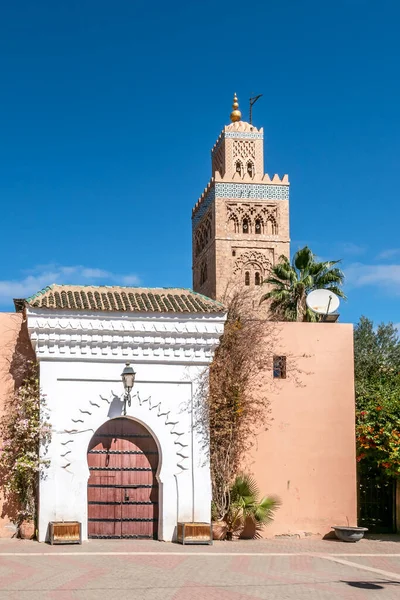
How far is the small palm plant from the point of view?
53.4ft

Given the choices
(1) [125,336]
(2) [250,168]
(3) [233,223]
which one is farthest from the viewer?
(2) [250,168]

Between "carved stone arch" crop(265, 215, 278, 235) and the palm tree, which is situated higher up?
"carved stone arch" crop(265, 215, 278, 235)

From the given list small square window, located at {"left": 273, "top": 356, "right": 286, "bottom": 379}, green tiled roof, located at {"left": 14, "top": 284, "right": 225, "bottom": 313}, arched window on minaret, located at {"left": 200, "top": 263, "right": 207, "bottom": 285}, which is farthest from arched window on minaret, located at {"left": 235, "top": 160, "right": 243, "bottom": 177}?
green tiled roof, located at {"left": 14, "top": 284, "right": 225, "bottom": 313}

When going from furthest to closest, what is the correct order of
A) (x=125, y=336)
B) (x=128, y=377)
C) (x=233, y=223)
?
(x=233, y=223)
(x=125, y=336)
(x=128, y=377)

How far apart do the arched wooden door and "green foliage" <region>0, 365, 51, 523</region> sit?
1.00 m

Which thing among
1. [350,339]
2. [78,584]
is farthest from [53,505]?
[350,339]

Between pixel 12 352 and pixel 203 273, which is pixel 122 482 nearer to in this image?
pixel 12 352

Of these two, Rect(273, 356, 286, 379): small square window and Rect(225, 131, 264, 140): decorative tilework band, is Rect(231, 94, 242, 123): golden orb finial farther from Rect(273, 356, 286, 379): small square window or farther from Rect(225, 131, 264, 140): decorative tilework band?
Rect(273, 356, 286, 379): small square window

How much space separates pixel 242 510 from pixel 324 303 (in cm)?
489

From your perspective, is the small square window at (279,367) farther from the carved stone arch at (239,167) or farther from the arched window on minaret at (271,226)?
the carved stone arch at (239,167)

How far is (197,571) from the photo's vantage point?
40.4 feet

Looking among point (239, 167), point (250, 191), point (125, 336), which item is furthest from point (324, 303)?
point (239, 167)

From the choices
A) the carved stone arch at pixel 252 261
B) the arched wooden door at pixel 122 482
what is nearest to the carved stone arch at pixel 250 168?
the carved stone arch at pixel 252 261

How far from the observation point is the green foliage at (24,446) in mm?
15273
